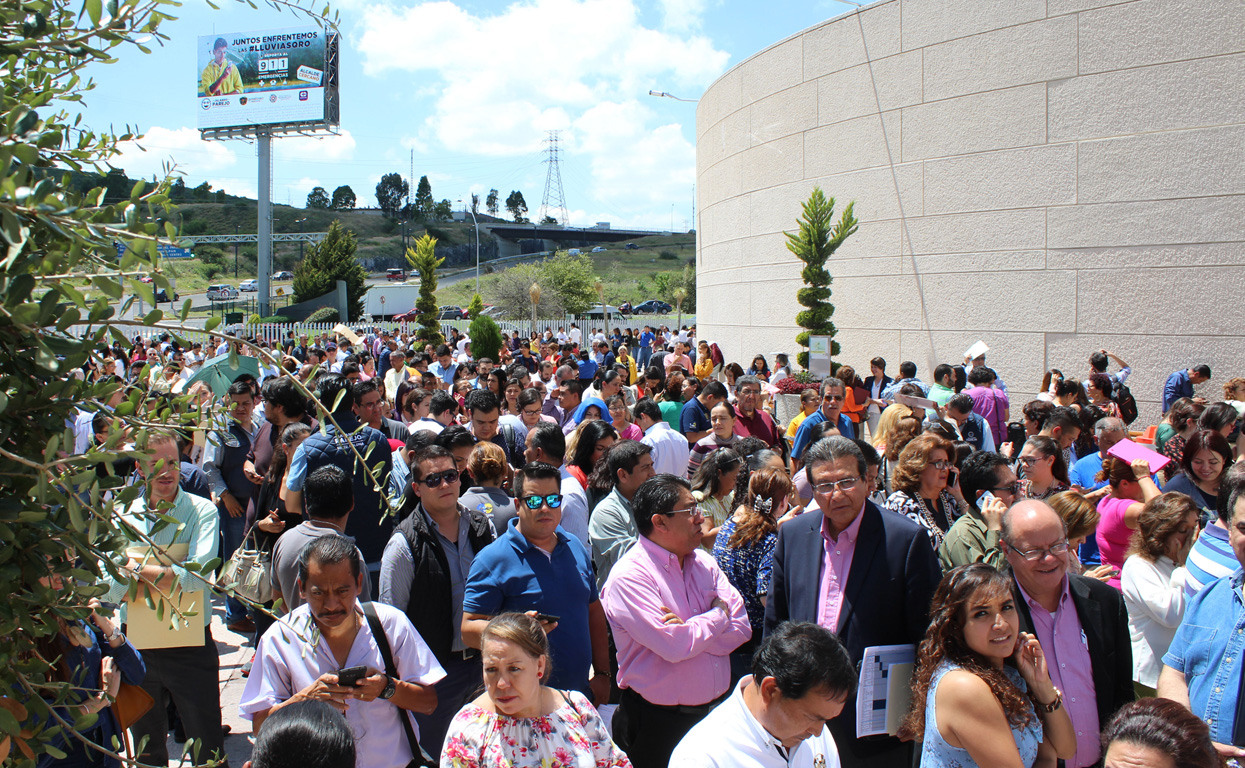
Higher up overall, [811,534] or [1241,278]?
[1241,278]

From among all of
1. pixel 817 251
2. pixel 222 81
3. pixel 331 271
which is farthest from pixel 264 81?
pixel 817 251

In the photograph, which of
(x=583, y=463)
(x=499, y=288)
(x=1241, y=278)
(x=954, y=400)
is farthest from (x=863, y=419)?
(x=499, y=288)

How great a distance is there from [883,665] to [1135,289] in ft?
43.6

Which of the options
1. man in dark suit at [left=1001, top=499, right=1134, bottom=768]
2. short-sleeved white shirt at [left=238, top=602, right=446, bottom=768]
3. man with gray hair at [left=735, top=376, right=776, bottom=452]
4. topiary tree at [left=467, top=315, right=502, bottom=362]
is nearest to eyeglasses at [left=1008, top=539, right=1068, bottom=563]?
man in dark suit at [left=1001, top=499, right=1134, bottom=768]

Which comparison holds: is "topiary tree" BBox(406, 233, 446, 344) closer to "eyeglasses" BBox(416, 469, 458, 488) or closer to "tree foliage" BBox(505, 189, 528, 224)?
"eyeglasses" BBox(416, 469, 458, 488)

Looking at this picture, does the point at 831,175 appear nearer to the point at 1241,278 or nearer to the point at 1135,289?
the point at 1135,289

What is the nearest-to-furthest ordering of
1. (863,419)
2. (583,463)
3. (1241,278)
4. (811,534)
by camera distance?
(811,534) → (583,463) → (863,419) → (1241,278)

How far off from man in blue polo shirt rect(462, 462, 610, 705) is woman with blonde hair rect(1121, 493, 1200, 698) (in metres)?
2.65

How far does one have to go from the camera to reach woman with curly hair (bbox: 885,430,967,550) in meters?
4.56

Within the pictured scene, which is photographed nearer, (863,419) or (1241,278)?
(863,419)

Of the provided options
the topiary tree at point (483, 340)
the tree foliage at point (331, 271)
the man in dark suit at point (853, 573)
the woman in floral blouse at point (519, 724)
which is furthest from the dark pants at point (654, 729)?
the tree foliage at point (331, 271)

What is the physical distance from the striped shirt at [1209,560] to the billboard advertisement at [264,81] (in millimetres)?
52179

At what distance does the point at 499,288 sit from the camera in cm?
5797

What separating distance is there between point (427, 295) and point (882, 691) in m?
24.8
